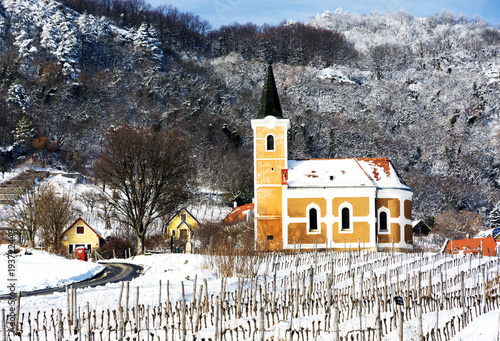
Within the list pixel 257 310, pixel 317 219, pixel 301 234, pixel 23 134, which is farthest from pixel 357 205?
pixel 23 134

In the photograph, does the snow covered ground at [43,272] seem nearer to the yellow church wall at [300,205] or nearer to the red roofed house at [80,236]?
the yellow church wall at [300,205]

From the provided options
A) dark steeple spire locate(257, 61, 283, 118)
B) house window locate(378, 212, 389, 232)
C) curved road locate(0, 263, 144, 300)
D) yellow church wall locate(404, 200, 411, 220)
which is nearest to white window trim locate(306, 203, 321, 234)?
house window locate(378, 212, 389, 232)

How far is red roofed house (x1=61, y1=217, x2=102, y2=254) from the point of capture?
1973 inches

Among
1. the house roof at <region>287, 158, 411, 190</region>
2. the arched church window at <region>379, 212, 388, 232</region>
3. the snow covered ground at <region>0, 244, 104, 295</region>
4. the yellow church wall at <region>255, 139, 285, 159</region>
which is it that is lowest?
the snow covered ground at <region>0, 244, 104, 295</region>

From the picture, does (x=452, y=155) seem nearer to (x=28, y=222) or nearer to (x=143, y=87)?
(x=143, y=87)

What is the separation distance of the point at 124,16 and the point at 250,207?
127 meters

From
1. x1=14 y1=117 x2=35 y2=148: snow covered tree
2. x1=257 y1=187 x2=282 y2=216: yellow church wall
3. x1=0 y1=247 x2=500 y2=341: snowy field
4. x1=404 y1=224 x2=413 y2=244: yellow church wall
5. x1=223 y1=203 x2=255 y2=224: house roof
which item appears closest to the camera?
x1=0 y1=247 x2=500 y2=341: snowy field

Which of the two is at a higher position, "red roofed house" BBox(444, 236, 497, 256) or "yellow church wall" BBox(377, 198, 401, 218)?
"yellow church wall" BBox(377, 198, 401, 218)

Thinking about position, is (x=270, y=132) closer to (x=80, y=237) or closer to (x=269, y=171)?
(x=269, y=171)

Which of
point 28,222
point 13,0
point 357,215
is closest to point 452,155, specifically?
point 357,215

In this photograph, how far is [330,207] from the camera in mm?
39594

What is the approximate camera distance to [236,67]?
158625mm

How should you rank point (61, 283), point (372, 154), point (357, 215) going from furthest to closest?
point (372, 154)
point (357, 215)
point (61, 283)

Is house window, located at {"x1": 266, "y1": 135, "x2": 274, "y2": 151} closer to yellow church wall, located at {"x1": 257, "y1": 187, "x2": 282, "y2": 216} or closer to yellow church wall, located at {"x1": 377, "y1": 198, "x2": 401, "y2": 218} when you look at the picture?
yellow church wall, located at {"x1": 257, "y1": 187, "x2": 282, "y2": 216}
